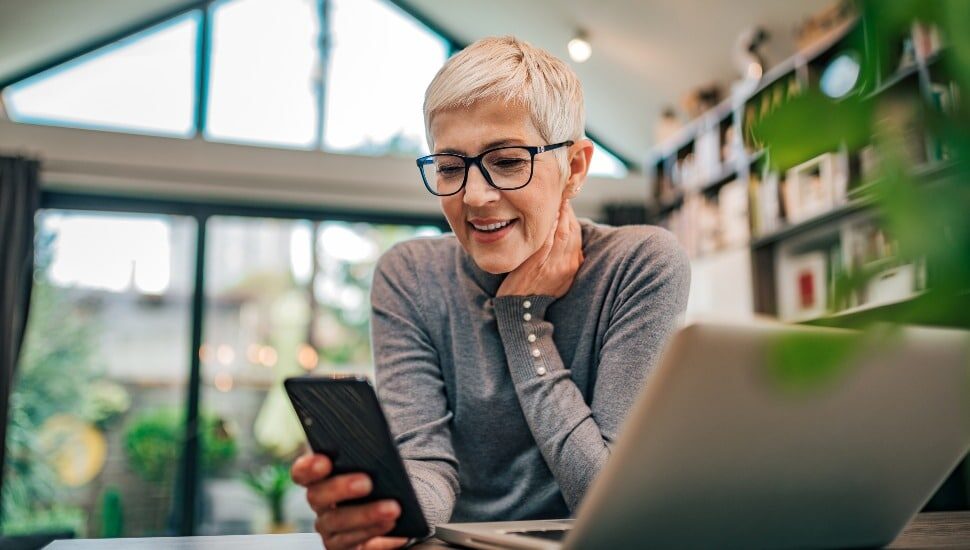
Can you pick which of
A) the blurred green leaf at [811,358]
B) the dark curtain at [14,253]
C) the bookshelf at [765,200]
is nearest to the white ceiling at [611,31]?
the bookshelf at [765,200]

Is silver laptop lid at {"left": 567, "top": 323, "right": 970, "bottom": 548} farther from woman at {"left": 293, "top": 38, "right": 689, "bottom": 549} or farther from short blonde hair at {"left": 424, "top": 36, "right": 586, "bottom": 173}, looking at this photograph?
short blonde hair at {"left": 424, "top": 36, "right": 586, "bottom": 173}

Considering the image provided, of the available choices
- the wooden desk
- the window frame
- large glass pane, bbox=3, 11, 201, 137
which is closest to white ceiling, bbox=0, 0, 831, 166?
Result: large glass pane, bbox=3, 11, 201, 137

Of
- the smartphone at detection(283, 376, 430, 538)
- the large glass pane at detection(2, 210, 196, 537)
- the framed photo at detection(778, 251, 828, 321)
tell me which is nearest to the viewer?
the smartphone at detection(283, 376, 430, 538)

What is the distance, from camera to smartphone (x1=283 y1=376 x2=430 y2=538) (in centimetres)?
67

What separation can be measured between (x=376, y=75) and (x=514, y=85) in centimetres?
459

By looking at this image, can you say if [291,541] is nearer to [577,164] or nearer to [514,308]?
[514,308]

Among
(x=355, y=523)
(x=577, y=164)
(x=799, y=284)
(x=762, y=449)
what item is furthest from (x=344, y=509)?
(x=799, y=284)

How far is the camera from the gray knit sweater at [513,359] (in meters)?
1.11

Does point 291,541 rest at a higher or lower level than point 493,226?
lower

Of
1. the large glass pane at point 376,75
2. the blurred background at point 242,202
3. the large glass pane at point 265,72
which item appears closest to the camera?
the blurred background at point 242,202

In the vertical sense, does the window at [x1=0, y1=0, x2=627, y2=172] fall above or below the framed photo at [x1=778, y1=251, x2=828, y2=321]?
above

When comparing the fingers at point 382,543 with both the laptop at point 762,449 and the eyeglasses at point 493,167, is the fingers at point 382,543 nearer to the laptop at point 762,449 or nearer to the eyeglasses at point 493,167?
the laptop at point 762,449

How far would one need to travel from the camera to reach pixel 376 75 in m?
5.57

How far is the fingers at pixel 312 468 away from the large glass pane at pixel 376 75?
476 centimetres
